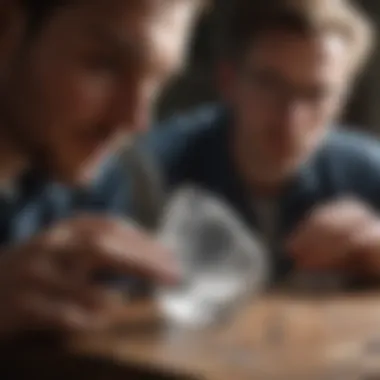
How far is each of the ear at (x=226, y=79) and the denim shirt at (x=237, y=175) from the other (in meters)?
0.01

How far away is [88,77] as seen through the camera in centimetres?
98

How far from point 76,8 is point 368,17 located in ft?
0.89

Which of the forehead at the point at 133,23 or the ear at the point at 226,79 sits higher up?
the forehead at the point at 133,23

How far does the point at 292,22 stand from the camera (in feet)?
3.14

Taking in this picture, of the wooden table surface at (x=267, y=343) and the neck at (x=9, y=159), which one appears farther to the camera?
the neck at (x=9, y=159)

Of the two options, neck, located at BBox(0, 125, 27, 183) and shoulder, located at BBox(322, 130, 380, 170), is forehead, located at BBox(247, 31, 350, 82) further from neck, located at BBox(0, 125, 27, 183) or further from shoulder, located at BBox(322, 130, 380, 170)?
neck, located at BBox(0, 125, 27, 183)

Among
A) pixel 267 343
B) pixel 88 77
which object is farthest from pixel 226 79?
pixel 267 343

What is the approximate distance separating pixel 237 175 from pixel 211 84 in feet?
0.29

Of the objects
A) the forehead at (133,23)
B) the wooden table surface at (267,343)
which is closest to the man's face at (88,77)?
the forehead at (133,23)

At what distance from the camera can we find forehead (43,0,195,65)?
0.96 meters

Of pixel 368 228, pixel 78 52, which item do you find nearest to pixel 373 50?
pixel 368 228

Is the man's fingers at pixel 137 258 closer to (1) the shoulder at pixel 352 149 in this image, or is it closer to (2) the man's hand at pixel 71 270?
(2) the man's hand at pixel 71 270

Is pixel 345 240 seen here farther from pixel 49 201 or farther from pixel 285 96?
pixel 49 201

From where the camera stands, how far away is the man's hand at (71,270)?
94cm
